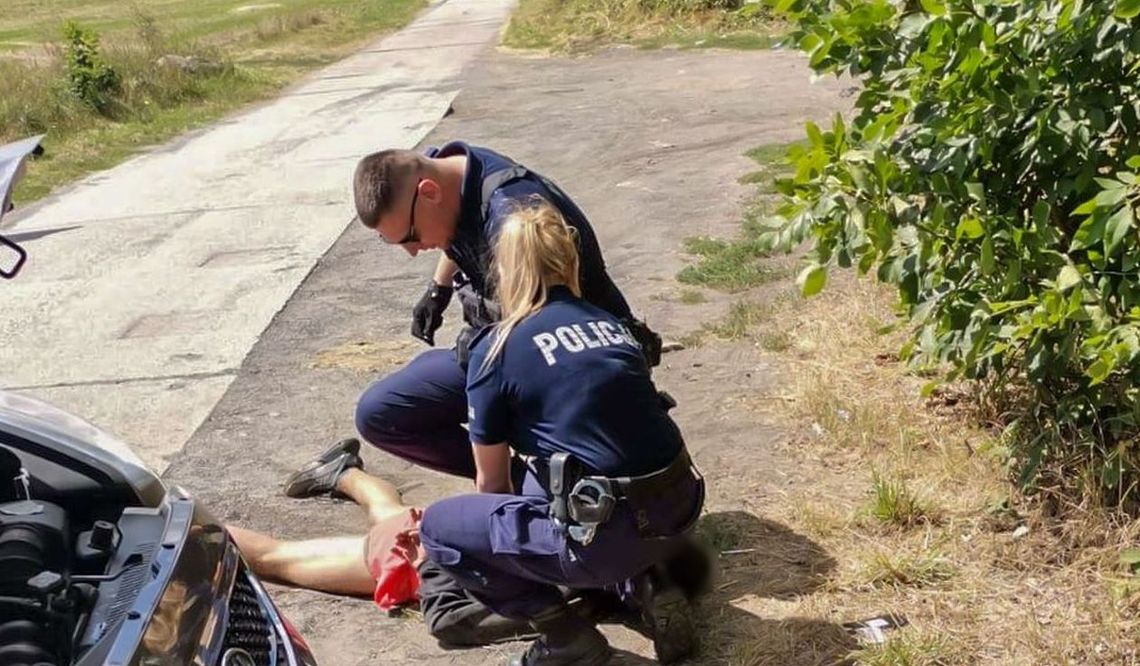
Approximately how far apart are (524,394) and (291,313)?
4.61 m

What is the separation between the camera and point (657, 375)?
6508 millimetres

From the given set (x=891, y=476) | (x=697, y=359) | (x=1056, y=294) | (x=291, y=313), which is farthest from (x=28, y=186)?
(x=1056, y=294)

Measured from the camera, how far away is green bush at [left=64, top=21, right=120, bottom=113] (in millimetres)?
17156

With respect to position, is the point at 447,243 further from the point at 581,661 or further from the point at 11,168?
the point at 11,168

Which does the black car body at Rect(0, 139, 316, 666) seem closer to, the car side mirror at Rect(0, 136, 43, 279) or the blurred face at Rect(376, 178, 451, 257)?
the car side mirror at Rect(0, 136, 43, 279)

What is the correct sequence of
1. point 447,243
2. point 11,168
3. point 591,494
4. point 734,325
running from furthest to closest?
point 734,325 < point 447,243 < point 591,494 < point 11,168

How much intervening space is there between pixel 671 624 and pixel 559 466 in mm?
615

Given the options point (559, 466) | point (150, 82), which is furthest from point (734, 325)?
point (150, 82)

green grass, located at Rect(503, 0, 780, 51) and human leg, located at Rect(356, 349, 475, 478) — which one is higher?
human leg, located at Rect(356, 349, 475, 478)

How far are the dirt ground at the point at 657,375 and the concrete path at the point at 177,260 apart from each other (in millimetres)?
278

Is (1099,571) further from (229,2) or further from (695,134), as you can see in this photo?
(229,2)

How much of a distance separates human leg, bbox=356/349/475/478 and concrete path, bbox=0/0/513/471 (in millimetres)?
1554

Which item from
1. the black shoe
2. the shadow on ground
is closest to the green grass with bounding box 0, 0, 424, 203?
the black shoe

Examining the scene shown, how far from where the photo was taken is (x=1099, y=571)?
399 cm
